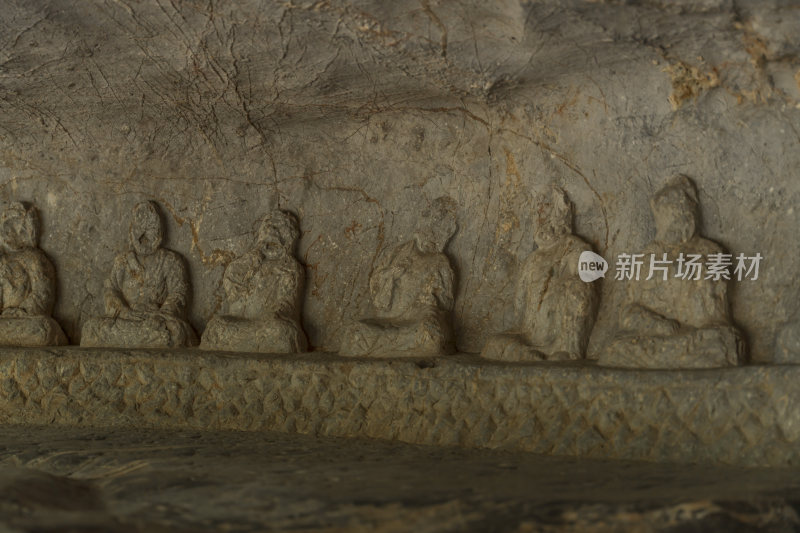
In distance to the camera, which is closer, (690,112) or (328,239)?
(690,112)

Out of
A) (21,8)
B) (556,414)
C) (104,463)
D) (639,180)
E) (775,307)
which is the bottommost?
(104,463)

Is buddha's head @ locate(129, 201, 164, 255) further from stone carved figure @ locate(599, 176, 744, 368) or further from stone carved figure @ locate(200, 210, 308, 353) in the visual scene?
stone carved figure @ locate(599, 176, 744, 368)

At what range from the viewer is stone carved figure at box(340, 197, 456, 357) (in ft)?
19.6

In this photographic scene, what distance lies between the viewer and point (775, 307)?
17.6 feet

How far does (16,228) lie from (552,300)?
14.7 ft

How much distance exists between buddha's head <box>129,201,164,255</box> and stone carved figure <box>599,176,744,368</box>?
3.73 meters

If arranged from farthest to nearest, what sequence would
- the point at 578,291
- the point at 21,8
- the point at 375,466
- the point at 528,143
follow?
the point at 528,143, the point at 578,291, the point at 21,8, the point at 375,466

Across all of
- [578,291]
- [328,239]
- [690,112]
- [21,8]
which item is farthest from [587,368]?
[21,8]

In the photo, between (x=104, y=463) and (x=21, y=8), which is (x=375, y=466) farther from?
(x=21, y=8)

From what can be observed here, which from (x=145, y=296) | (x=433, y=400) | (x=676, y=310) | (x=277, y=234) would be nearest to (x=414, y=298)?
(x=433, y=400)

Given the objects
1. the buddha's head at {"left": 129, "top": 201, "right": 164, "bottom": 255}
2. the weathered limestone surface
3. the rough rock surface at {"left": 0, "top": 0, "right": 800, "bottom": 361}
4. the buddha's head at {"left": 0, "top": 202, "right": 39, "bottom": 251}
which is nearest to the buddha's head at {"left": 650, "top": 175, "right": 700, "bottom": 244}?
the rough rock surface at {"left": 0, "top": 0, "right": 800, "bottom": 361}

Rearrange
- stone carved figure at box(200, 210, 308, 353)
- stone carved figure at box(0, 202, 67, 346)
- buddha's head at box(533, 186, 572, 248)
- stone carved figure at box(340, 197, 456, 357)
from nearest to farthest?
stone carved figure at box(340, 197, 456, 357), buddha's head at box(533, 186, 572, 248), stone carved figure at box(200, 210, 308, 353), stone carved figure at box(0, 202, 67, 346)

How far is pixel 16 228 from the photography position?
24.2 ft

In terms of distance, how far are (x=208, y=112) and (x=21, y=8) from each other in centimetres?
170
